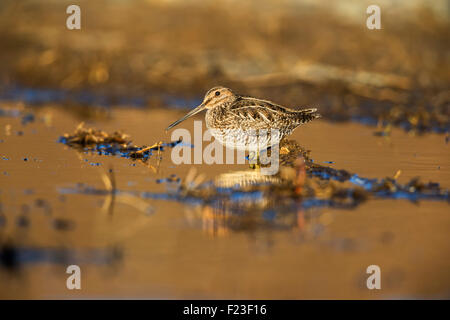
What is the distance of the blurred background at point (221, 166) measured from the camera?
180 inches

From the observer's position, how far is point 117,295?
13.6ft

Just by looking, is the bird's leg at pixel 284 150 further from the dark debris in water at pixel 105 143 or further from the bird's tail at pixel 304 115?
the dark debris in water at pixel 105 143

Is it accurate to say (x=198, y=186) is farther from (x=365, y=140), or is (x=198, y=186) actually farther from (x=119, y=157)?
(x=365, y=140)

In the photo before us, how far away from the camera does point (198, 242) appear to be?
509 cm

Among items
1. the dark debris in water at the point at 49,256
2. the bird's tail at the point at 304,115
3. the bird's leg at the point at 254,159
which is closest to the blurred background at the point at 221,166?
the dark debris in water at the point at 49,256

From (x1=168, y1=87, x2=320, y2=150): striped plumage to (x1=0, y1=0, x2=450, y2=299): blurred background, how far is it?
0.37 metres

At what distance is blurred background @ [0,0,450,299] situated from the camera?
4.58 meters

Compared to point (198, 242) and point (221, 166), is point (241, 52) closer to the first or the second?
point (221, 166)

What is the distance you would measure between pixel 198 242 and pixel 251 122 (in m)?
3.40

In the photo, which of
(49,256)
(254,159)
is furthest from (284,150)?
(49,256)

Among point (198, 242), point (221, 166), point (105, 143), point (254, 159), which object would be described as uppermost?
point (105, 143)

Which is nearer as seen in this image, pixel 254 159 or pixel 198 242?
pixel 198 242

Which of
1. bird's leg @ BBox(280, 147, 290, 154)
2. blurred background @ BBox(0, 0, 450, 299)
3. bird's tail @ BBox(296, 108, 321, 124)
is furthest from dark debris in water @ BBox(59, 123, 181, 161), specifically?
bird's tail @ BBox(296, 108, 321, 124)

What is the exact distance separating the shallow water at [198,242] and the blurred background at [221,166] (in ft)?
0.06
